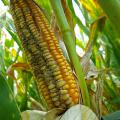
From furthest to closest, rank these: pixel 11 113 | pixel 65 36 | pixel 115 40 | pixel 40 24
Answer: pixel 115 40
pixel 40 24
pixel 65 36
pixel 11 113

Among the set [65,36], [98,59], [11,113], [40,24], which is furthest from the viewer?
[98,59]

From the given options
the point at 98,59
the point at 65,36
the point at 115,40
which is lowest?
the point at 98,59

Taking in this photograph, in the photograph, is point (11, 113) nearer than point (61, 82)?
Yes

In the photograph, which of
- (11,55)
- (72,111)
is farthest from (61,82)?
(11,55)

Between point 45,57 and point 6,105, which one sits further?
point 45,57

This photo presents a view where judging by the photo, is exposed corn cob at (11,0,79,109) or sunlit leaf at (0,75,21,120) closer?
sunlit leaf at (0,75,21,120)

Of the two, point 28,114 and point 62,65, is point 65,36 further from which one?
point 28,114

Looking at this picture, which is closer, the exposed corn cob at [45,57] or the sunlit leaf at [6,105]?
the sunlit leaf at [6,105]

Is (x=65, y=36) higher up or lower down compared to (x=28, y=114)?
higher up
